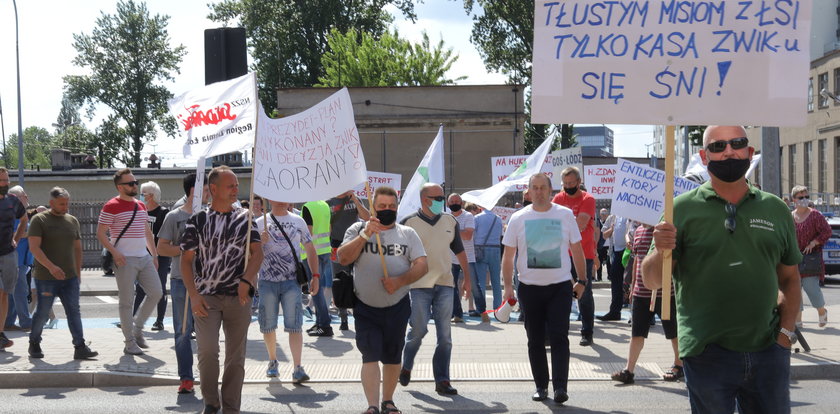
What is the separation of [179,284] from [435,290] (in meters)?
2.46

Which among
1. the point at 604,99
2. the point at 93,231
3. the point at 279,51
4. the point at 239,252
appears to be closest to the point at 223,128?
the point at 239,252

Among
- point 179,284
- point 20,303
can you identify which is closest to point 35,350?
point 179,284

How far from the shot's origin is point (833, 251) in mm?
20438

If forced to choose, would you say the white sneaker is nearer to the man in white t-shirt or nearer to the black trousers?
the man in white t-shirt

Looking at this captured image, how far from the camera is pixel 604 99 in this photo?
5.14m

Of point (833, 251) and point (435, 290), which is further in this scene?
point (833, 251)

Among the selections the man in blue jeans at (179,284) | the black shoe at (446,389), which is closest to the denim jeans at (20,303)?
the man in blue jeans at (179,284)

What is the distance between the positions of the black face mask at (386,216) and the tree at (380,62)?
153ft

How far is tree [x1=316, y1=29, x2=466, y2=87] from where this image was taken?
5547 cm

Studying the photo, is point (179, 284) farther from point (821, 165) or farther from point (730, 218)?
point (821, 165)

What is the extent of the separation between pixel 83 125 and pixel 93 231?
2497 inches

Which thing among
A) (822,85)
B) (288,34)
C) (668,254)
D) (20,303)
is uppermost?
(288,34)

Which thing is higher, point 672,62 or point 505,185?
point 672,62

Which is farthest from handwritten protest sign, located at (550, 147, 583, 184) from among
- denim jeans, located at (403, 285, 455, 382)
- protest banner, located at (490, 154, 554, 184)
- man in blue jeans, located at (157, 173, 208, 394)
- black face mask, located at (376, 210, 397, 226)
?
black face mask, located at (376, 210, 397, 226)
